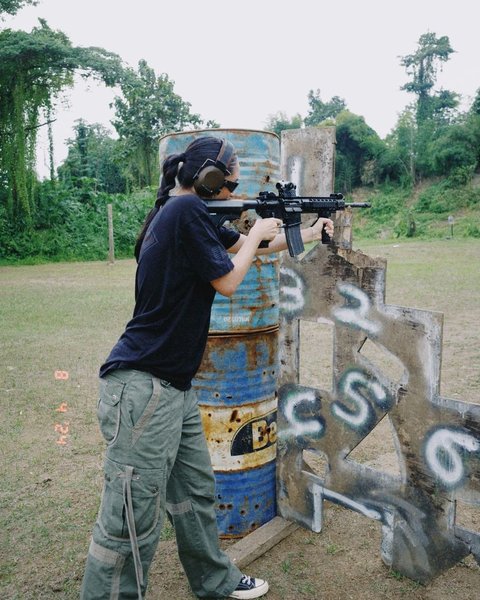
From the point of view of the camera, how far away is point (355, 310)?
258cm

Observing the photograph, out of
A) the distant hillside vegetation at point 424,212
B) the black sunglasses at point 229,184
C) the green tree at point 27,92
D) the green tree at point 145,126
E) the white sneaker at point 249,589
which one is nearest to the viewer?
the black sunglasses at point 229,184

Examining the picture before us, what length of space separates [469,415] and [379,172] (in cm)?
3737

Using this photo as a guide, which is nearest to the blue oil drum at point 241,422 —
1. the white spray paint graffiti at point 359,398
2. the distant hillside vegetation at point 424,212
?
the white spray paint graffiti at point 359,398

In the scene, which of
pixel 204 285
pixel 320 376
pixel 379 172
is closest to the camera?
pixel 204 285

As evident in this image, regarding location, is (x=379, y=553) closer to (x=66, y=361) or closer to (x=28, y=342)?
(x=66, y=361)

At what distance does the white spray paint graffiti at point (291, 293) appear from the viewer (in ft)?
9.12

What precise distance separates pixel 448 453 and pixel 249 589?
→ 3.44 ft

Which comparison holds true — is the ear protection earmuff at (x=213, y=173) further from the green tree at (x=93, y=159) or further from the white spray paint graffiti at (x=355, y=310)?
the green tree at (x=93, y=159)

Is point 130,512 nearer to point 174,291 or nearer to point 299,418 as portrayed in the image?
point 174,291

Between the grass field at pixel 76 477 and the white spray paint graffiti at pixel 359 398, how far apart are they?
2.32 feet

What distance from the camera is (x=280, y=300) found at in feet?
9.33

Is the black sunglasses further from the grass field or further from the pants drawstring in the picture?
the grass field

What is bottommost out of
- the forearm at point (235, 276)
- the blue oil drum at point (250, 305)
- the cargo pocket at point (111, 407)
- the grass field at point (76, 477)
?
the grass field at point (76, 477)

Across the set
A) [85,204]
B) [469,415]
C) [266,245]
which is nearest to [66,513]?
[266,245]
